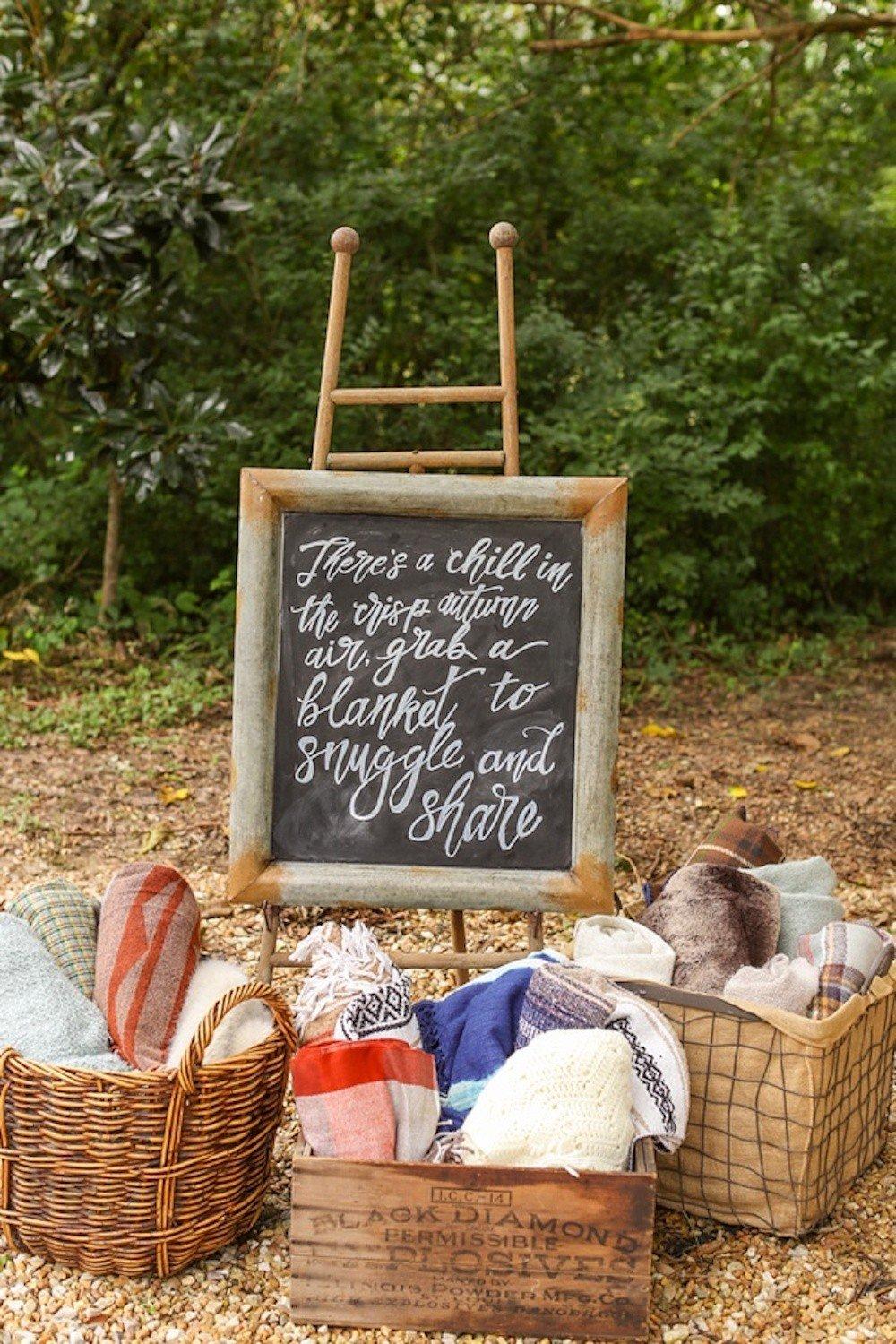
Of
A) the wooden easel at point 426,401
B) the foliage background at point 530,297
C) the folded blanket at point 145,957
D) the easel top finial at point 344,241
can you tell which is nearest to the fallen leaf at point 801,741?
the foliage background at point 530,297

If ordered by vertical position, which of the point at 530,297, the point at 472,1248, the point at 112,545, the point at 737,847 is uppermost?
the point at 530,297

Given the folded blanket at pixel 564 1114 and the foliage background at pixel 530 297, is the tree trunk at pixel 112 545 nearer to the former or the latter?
the foliage background at pixel 530 297

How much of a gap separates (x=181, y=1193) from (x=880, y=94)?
6.80 metres

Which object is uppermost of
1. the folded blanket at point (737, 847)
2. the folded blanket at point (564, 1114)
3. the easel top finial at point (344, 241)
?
the easel top finial at point (344, 241)

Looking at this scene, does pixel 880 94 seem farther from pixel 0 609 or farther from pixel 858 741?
pixel 0 609

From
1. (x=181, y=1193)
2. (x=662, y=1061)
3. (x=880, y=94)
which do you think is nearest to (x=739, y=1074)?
(x=662, y=1061)

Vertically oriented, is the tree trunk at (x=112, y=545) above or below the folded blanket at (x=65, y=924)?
above

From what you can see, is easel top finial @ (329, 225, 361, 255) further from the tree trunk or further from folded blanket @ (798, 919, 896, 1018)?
the tree trunk

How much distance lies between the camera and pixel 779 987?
8.11ft

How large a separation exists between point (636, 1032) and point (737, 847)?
0.80 meters

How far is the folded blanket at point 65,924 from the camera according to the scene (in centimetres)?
259

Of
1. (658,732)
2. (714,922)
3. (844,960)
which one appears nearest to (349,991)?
(714,922)

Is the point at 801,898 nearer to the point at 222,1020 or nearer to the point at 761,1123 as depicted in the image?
the point at 761,1123

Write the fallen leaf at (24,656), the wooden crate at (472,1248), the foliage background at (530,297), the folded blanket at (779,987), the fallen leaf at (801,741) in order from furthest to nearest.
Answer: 1. the foliage background at (530,297)
2. the fallen leaf at (24,656)
3. the fallen leaf at (801,741)
4. the folded blanket at (779,987)
5. the wooden crate at (472,1248)
